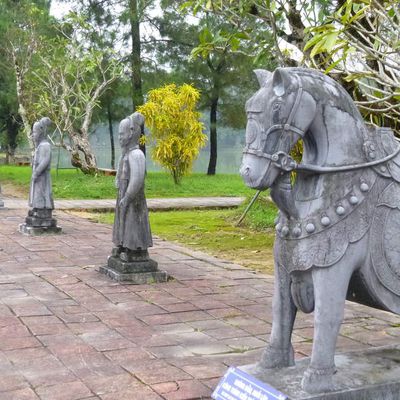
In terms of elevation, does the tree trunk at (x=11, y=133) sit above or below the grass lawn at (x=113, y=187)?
above

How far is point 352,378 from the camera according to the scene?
295 cm

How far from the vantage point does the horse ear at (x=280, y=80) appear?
2.74m

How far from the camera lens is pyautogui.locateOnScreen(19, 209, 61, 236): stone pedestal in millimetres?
9922

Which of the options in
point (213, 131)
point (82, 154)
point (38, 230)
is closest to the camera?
point (38, 230)

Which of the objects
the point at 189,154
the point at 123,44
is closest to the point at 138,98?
the point at 123,44

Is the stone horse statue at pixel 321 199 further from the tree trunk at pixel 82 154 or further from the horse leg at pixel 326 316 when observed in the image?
the tree trunk at pixel 82 154

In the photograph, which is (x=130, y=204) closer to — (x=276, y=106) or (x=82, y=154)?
(x=276, y=106)

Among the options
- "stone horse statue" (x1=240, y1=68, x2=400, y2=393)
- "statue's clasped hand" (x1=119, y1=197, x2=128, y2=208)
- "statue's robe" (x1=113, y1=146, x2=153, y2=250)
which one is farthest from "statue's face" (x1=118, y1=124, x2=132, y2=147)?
"stone horse statue" (x1=240, y1=68, x2=400, y2=393)

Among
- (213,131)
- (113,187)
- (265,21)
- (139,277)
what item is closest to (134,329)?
(139,277)

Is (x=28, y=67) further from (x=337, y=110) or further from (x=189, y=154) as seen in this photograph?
(x=337, y=110)

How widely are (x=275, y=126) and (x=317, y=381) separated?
117 centimetres

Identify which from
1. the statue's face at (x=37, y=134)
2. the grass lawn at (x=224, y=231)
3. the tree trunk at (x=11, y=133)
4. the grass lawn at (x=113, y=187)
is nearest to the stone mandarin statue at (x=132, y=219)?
the grass lawn at (x=224, y=231)

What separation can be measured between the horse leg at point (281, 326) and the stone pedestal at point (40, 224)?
24.3ft

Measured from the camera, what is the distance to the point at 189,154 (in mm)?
18641
